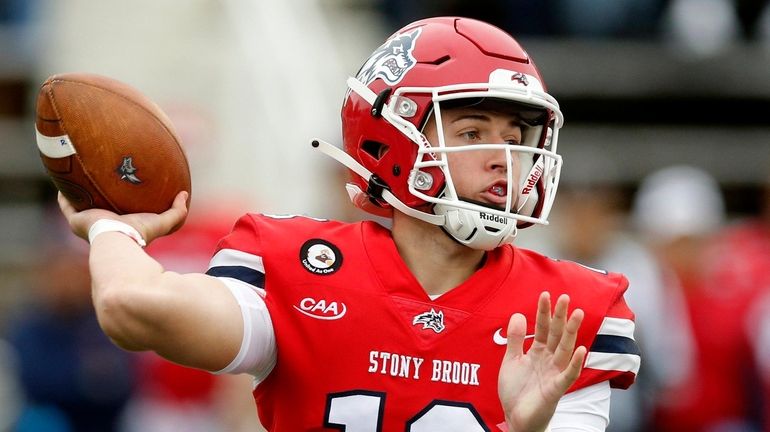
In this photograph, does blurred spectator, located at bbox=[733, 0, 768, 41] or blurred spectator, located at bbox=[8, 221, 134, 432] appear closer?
blurred spectator, located at bbox=[8, 221, 134, 432]

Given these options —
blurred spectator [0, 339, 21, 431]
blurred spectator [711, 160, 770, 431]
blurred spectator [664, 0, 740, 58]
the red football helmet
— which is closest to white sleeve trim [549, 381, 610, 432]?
the red football helmet

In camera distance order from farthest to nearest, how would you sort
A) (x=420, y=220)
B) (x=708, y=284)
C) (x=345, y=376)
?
(x=708, y=284), (x=420, y=220), (x=345, y=376)

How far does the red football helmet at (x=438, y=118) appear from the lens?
3453 millimetres

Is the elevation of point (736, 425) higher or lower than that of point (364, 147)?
lower

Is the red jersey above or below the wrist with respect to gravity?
below

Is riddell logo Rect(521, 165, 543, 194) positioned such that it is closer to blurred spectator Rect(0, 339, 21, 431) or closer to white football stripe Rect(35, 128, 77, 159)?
white football stripe Rect(35, 128, 77, 159)

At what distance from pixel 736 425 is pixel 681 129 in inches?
126

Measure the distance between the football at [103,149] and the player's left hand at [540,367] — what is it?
93cm

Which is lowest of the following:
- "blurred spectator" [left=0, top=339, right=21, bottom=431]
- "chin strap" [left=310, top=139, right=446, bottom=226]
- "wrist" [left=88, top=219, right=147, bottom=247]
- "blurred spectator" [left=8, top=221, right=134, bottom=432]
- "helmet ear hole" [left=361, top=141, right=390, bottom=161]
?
"blurred spectator" [left=0, top=339, right=21, bottom=431]

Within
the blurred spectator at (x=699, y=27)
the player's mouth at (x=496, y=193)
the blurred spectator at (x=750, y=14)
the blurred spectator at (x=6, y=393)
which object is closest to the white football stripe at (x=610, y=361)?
the player's mouth at (x=496, y=193)

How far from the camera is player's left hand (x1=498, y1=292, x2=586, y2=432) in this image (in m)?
3.10

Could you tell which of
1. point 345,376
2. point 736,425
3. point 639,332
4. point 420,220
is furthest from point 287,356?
point 736,425

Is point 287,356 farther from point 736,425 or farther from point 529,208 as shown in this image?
point 736,425

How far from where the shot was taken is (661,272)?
7.51 m
